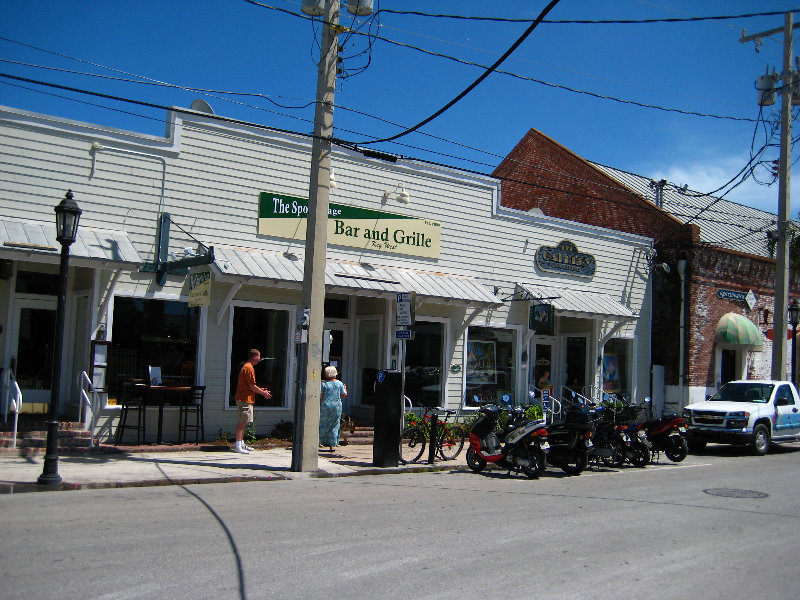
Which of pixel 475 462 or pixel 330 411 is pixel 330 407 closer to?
pixel 330 411

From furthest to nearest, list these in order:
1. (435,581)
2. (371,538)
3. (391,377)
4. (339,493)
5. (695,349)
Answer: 1. (695,349)
2. (391,377)
3. (339,493)
4. (371,538)
5. (435,581)

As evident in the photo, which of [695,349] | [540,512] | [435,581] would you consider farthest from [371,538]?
[695,349]

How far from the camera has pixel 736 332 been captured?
23.4m

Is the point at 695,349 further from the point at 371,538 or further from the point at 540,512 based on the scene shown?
the point at 371,538

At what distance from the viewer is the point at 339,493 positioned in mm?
10391

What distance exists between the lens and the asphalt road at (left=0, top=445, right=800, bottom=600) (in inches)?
230

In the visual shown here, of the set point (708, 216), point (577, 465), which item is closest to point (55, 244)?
point (577, 465)

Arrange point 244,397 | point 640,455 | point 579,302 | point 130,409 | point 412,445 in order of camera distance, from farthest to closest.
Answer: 1. point 579,302
2. point 640,455
3. point 412,445
4. point 130,409
5. point 244,397

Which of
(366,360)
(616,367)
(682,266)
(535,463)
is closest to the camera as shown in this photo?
(535,463)

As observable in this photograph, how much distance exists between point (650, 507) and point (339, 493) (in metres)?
4.09

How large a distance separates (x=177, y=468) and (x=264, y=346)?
4.27 meters

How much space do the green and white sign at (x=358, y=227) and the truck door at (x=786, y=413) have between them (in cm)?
883

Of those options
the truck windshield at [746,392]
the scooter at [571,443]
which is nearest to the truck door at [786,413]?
the truck windshield at [746,392]

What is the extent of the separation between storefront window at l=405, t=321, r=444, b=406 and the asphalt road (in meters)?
6.46
